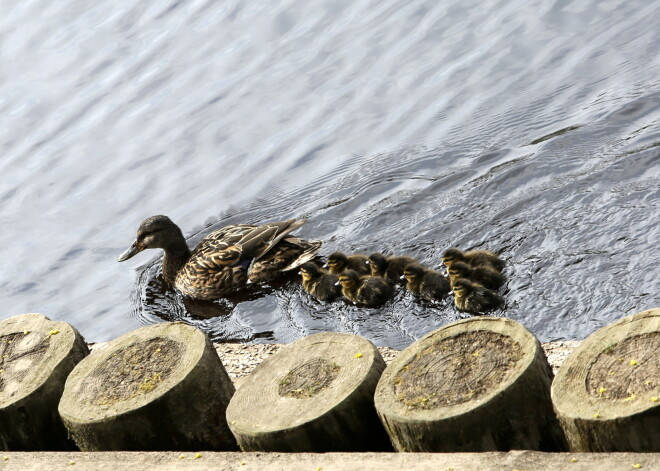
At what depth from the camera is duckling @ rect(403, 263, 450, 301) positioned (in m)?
5.58

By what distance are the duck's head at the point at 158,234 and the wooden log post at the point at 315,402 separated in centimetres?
440

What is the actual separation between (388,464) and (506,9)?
7.93 m

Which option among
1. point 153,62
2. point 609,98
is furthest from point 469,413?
point 153,62

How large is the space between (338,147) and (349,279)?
2.37 m

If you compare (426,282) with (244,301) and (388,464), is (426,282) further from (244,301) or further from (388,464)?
(388,464)

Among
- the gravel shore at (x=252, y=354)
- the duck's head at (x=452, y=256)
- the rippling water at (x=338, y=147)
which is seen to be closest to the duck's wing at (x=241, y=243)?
the rippling water at (x=338, y=147)

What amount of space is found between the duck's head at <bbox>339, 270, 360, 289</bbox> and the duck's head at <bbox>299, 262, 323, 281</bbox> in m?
0.33

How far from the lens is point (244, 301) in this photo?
6.50 metres

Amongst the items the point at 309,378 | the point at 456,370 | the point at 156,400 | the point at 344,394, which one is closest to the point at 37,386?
the point at 156,400

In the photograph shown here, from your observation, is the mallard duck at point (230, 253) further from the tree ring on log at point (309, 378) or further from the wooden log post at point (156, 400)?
the tree ring on log at point (309, 378)

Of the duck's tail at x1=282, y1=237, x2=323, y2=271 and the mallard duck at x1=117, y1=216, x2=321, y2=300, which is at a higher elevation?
the mallard duck at x1=117, y1=216, x2=321, y2=300

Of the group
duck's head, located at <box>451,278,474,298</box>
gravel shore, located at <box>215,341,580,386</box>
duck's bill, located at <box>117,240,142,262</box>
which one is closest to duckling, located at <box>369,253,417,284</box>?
duck's head, located at <box>451,278,474,298</box>

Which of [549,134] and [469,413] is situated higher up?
[469,413]

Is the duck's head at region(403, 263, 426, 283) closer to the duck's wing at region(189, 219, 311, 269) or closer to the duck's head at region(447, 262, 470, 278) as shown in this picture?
the duck's head at region(447, 262, 470, 278)
